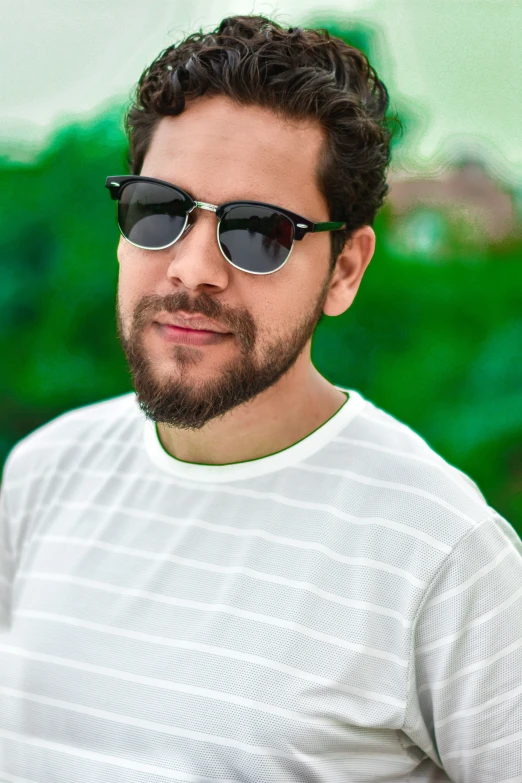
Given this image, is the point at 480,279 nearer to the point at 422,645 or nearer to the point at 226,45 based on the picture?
the point at 226,45

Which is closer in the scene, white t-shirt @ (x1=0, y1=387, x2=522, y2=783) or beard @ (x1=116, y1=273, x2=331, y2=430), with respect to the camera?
white t-shirt @ (x1=0, y1=387, x2=522, y2=783)

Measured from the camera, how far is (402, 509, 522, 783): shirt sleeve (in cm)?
144

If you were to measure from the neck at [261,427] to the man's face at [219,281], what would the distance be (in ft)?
0.22

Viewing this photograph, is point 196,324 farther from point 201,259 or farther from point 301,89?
point 301,89

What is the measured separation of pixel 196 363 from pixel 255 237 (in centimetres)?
30

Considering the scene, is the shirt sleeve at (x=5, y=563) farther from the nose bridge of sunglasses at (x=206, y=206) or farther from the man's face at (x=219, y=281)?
the nose bridge of sunglasses at (x=206, y=206)

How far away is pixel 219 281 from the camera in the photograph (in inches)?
63.4

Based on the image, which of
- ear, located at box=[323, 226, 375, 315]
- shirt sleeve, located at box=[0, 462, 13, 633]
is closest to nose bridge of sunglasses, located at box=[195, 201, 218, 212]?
ear, located at box=[323, 226, 375, 315]

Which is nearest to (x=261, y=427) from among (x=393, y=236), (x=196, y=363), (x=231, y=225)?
(x=196, y=363)

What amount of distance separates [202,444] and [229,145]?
0.69 metres

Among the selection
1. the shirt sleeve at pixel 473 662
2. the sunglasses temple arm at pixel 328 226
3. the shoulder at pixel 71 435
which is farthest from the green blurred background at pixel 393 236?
the shirt sleeve at pixel 473 662

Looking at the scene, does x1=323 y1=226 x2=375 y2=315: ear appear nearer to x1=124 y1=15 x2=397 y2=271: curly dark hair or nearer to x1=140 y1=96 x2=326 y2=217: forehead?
x1=124 y1=15 x2=397 y2=271: curly dark hair

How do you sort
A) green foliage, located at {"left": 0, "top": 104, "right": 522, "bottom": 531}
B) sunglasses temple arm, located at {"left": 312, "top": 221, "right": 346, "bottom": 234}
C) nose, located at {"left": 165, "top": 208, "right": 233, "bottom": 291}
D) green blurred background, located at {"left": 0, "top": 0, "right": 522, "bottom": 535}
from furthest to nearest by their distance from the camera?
green foliage, located at {"left": 0, "top": 104, "right": 522, "bottom": 531}
green blurred background, located at {"left": 0, "top": 0, "right": 522, "bottom": 535}
sunglasses temple arm, located at {"left": 312, "top": 221, "right": 346, "bottom": 234}
nose, located at {"left": 165, "top": 208, "right": 233, "bottom": 291}

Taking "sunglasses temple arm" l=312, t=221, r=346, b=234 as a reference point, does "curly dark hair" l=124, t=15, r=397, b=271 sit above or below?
above
